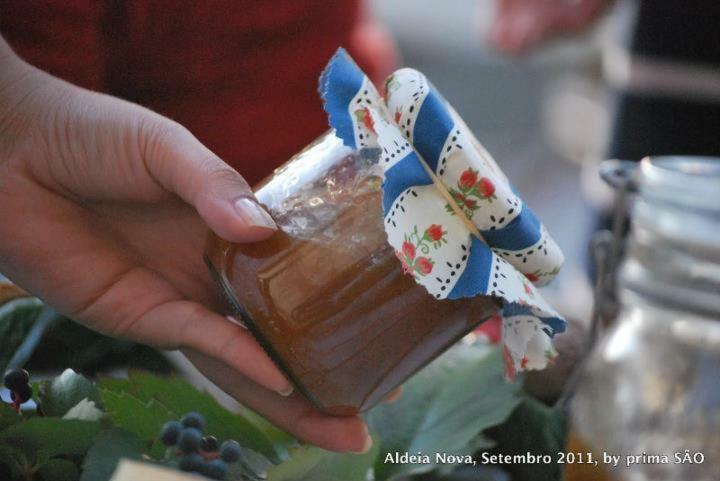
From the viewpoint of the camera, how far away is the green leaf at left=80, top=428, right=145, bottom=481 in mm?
400

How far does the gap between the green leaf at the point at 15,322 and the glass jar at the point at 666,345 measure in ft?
1.08

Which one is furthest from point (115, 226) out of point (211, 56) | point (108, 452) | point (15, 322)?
point (211, 56)

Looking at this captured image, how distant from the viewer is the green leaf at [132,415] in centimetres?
43

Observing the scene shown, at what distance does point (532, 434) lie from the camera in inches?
21.8

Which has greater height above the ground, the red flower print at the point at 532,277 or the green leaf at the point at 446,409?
the red flower print at the point at 532,277

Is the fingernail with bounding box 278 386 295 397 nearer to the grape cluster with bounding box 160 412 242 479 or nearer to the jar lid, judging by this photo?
the grape cluster with bounding box 160 412 242 479

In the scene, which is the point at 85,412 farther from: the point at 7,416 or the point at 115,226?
the point at 115,226

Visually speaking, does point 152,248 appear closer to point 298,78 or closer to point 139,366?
point 139,366

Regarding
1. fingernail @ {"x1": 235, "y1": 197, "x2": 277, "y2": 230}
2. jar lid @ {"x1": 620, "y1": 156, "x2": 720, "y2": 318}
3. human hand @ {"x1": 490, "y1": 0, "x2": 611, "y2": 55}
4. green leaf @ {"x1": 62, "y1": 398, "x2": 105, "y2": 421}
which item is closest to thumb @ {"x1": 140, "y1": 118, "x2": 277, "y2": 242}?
fingernail @ {"x1": 235, "y1": 197, "x2": 277, "y2": 230}

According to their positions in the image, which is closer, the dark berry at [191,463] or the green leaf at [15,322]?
the dark berry at [191,463]

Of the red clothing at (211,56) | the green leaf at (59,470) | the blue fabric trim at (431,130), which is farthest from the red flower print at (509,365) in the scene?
the red clothing at (211,56)

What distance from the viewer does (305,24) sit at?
867 millimetres

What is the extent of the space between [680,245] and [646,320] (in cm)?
6

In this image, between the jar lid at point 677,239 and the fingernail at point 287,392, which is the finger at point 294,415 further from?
the jar lid at point 677,239
